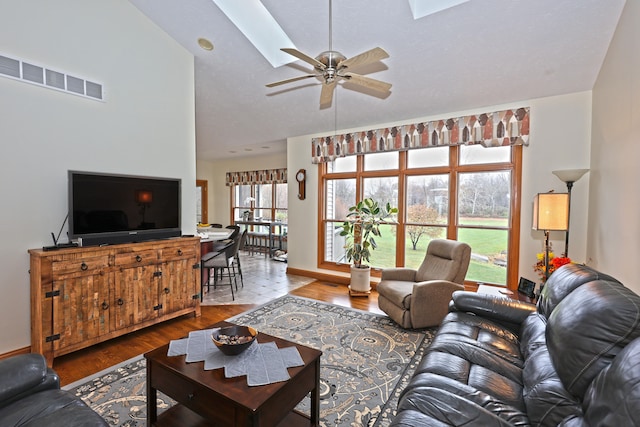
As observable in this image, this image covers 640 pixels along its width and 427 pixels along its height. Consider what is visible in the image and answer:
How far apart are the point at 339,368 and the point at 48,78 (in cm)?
363

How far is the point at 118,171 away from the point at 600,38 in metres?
4.87

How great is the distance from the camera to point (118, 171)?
3186 mm

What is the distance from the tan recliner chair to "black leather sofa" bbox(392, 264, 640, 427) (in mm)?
1164

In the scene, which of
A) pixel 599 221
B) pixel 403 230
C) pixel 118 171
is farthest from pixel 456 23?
pixel 118 171

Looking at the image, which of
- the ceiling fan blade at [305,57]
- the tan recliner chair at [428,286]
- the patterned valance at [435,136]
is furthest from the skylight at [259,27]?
the tan recliner chair at [428,286]

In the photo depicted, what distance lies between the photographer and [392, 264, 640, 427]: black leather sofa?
104cm

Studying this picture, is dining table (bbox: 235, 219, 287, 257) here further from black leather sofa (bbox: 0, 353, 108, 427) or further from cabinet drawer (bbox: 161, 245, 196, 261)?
black leather sofa (bbox: 0, 353, 108, 427)

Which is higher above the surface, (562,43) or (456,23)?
(456,23)

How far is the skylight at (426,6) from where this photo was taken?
9.13 feet

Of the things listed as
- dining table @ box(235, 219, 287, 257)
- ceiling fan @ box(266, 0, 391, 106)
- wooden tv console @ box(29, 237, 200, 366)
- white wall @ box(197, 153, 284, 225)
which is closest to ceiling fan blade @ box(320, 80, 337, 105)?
ceiling fan @ box(266, 0, 391, 106)

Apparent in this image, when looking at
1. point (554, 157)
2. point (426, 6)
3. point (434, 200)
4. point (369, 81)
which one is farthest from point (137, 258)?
point (554, 157)

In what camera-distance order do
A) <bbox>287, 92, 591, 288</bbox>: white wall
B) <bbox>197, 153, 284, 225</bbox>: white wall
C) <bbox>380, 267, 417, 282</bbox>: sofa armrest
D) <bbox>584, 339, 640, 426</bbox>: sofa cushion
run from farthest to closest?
1. <bbox>197, 153, 284, 225</bbox>: white wall
2. <bbox>380, 267, 417, 282</bbox>: sofa armrest
3. <bbox>287, 92, 591, 288</bbox>: white wall
4. <bbox>584, 339, 640, 426</bbox>: sofa cushion

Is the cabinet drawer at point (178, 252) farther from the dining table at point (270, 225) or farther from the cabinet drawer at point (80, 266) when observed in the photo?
the dining table at point (270, 225)

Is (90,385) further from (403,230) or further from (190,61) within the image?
(403,230)
